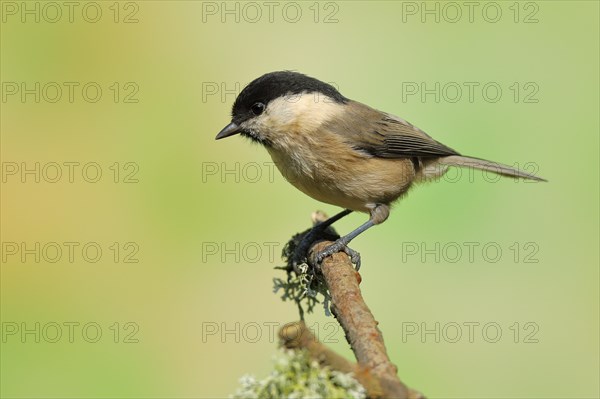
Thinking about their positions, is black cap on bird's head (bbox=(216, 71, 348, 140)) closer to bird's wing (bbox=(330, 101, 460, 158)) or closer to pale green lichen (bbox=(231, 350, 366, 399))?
bird's wing (bbox=(330, 101, 460, 158))

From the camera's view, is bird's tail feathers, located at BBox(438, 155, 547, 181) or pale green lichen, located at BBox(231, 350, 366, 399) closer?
pale green lichen, located at BBox(231, 350, 366, 399)

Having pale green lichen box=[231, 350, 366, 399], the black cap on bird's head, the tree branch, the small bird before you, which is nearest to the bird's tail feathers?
the small bird

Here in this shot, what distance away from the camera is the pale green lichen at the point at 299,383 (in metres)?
1.08

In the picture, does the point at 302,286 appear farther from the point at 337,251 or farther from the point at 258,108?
the point at 258,108

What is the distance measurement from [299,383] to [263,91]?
→ 1.76 meters

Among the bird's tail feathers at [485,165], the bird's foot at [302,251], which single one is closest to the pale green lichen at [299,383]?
the bird's foot at [302,251]

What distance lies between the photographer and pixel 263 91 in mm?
2717

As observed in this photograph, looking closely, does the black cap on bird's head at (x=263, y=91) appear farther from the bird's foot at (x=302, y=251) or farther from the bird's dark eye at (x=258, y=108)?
the bird's foot at (x=302, y=251)

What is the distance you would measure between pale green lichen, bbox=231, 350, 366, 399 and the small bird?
4.76ft

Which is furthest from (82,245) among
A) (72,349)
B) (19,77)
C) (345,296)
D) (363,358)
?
(363,358)

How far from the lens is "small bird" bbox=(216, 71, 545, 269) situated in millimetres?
2742

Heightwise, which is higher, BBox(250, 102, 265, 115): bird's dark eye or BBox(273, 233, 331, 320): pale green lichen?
BBox(250, 102, 265, 115): bird's dark eye

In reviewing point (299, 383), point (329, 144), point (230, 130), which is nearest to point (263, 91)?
point (230, 130)

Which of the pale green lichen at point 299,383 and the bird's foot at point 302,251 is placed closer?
the pale green lichen at point 299,383
